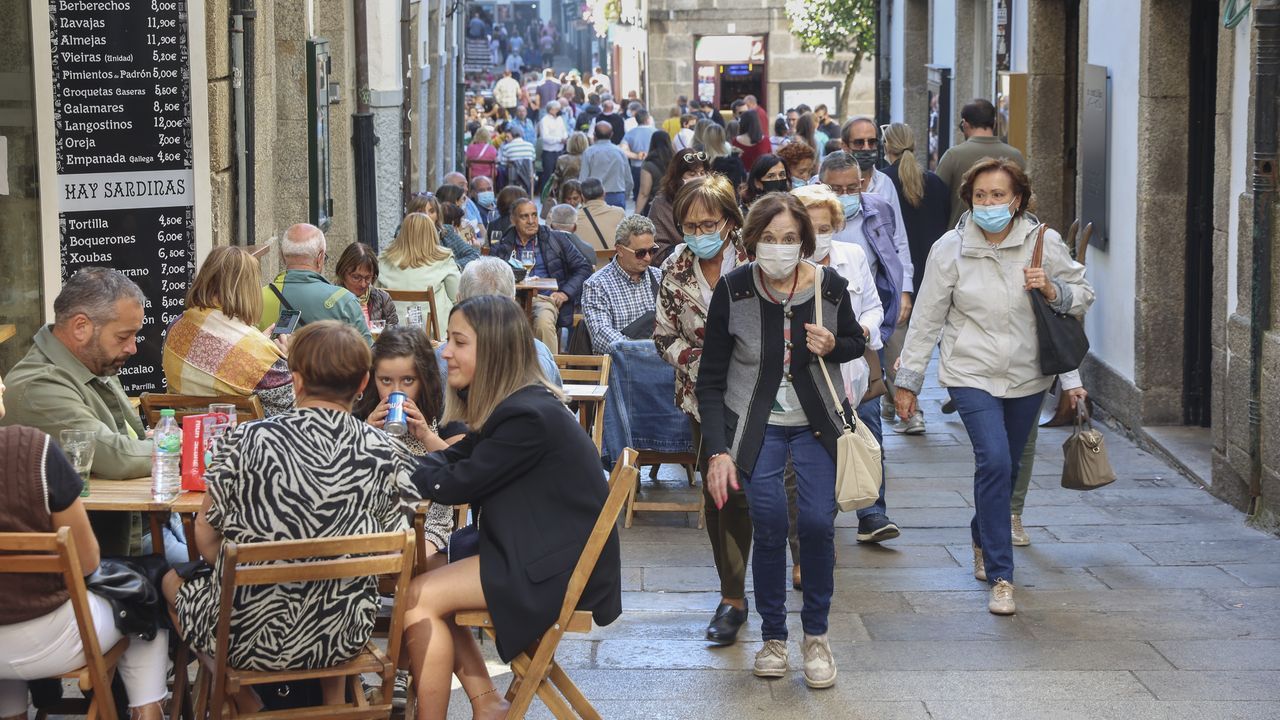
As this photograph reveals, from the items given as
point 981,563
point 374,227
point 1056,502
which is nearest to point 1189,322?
point 1056,502

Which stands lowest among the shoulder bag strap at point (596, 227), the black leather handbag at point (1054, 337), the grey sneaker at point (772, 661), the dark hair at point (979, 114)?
the grey sneaker at point (772, 661)

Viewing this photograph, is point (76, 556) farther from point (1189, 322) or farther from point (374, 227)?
point (374, 227)

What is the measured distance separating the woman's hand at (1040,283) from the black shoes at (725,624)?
159cm

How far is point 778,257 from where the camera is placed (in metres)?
5.77

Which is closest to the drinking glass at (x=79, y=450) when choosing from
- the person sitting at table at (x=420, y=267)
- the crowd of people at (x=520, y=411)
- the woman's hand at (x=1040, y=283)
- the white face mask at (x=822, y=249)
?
the crowd of people at (x=520, y=411)

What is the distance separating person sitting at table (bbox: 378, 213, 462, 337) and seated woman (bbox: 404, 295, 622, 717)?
17.2 feet

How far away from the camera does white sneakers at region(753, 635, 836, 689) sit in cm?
584

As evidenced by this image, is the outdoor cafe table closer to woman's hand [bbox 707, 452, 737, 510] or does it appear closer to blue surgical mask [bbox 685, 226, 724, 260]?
woman's hand [bbox 707, 452, 737, 510]

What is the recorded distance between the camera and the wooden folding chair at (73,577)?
4.30 m

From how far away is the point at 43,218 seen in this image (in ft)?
26.4

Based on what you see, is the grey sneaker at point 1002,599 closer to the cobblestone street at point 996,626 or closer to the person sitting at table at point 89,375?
the cobblestone street at point 996,626

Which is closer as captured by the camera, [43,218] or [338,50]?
[43,218]

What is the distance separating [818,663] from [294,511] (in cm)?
203

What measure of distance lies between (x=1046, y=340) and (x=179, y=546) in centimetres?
318
